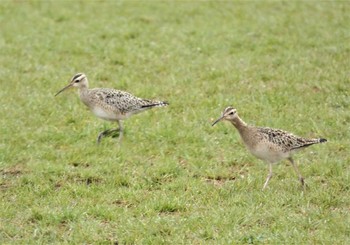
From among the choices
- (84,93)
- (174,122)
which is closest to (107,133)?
(84,93)

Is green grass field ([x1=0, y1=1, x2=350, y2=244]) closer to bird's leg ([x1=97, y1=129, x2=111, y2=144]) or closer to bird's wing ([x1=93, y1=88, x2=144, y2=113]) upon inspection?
bird's leg ([x1=97, y1=129, x2=111, y2=144])

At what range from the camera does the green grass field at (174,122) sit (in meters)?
9.45

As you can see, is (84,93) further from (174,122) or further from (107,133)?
(174,122)

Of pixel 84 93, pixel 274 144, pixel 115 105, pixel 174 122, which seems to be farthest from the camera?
pixel 174 122

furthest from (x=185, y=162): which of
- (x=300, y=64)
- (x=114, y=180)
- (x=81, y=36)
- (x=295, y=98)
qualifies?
(x=81, y=36)

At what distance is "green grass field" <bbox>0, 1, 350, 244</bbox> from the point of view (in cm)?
945

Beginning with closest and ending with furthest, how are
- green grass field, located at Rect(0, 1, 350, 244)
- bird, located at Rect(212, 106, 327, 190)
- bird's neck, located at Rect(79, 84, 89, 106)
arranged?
green grass field, located at Rect(0, 1, 350, 244) → bird, located at Rect(212, 106, 327, 190) → bird's neck, located at Rect(79, 84, 89, 106)

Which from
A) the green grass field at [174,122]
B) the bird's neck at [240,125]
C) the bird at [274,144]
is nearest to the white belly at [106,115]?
the green grass field at [174,122]

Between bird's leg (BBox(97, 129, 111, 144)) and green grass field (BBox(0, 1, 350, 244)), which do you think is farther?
bird's leg (BBox(97, 129, 111, 144))

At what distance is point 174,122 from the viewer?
13273 millimetres

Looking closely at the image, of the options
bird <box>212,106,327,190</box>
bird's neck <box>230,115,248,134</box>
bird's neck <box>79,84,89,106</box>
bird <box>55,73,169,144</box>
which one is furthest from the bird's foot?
bird <box>212,106,327,190</box>

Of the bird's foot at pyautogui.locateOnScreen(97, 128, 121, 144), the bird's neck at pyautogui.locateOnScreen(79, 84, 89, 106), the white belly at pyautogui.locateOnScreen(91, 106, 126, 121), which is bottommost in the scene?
the bird's foot at pyautogui.locateOnScreen(97, 128, 121, 144)

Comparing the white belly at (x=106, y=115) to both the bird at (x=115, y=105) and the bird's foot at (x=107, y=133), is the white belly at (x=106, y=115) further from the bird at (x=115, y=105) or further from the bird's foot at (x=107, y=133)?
the bird's foot at (x=107, y=133)

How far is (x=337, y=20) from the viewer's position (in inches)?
754
